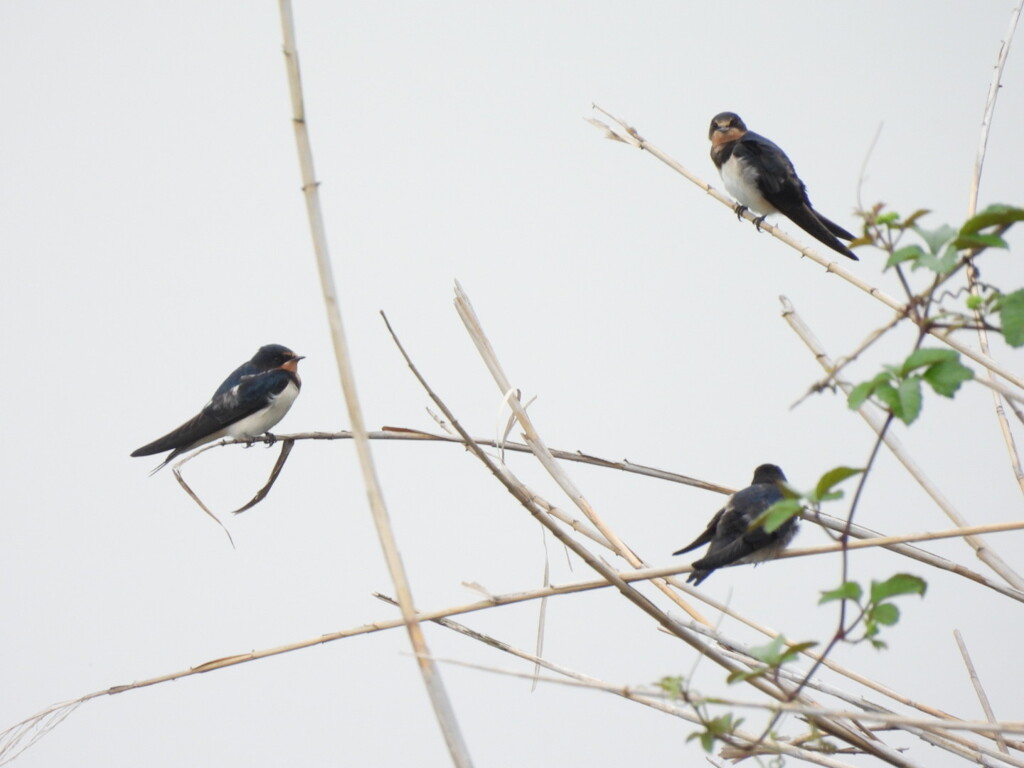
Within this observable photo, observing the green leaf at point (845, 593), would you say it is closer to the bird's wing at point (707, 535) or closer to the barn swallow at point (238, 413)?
the bird's wing at point (707, 535)

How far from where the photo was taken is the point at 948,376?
66cm

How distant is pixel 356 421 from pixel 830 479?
1.26 feet

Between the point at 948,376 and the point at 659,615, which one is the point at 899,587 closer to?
the point at 948,376

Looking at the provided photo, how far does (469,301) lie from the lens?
50.3 inches

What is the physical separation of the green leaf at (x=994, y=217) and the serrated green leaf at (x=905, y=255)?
0.03 metres

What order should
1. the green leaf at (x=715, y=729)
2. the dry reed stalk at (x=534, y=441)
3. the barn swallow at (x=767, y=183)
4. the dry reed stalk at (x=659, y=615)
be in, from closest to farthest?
the green leaf at (x=715, y=729) < the dry reed stalk at (x=659, y=615) < the dry reed stalk at (x=534, y=441) < the barn swallow at (x=767, y=183)

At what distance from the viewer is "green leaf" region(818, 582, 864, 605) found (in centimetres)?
70

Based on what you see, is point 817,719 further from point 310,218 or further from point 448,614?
point 310,218

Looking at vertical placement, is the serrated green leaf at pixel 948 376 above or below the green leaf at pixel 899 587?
above

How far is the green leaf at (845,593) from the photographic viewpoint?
27.5 inches

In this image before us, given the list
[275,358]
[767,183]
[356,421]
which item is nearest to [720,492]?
[356,421]

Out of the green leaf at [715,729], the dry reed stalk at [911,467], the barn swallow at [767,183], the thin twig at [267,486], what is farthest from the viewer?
the barn swallow at [767,183]

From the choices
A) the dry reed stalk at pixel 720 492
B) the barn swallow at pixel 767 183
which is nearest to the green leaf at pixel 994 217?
the dry reed stalk at pixel 720 492

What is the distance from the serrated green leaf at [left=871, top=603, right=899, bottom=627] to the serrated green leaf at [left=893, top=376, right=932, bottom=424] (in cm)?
15
